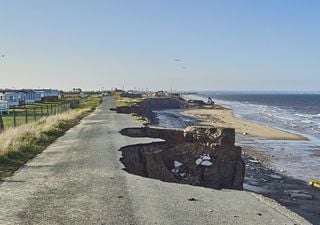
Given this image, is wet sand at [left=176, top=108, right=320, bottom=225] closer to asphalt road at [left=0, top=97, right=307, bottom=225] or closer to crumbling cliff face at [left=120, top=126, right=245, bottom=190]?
crumbling cliff face at [left=120, top=126, right=245, bottom=190]

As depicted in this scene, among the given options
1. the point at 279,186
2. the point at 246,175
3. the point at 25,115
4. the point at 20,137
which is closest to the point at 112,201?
the point at 20,137

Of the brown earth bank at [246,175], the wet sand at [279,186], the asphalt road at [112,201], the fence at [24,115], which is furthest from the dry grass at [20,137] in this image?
the wet sand at [279,186]

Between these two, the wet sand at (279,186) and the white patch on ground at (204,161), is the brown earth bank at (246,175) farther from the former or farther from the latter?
the white patch on ground at (204,161)

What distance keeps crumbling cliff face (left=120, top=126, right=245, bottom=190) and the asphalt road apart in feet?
18.6

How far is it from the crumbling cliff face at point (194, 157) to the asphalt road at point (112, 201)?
5.66m

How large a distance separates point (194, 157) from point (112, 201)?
1314 centimetres

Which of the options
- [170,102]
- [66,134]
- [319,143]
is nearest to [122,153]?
[66,134]

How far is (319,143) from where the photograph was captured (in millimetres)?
38812

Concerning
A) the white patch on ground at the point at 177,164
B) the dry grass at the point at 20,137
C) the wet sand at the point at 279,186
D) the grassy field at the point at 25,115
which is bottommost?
the wet sand at the point at 279,186

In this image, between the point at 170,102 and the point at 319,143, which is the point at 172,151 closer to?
the point at 319,143

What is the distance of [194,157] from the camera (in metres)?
21.5

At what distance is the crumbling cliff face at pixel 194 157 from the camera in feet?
60.3

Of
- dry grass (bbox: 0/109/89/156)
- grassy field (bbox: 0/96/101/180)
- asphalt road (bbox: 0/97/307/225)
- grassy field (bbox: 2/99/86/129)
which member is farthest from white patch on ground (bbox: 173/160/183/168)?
grassy field (bbox: 2/99/86/129)

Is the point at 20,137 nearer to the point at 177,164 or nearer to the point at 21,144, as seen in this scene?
the point at 21,144
